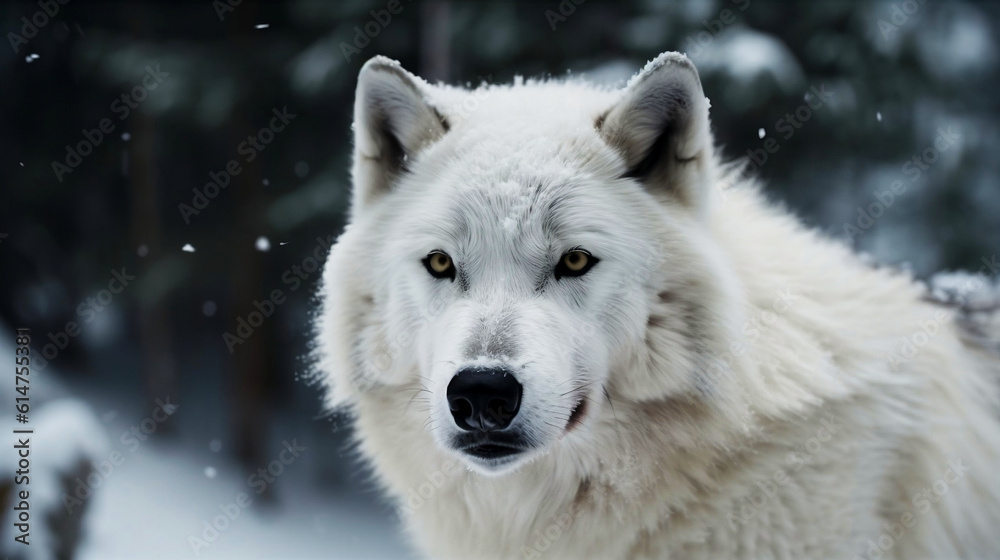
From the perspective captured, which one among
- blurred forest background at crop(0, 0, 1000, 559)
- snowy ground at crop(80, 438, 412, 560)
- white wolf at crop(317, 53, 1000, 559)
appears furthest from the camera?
snowy ground at crop(80, 438, 412, 560)

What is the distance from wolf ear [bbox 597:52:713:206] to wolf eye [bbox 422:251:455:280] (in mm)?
754

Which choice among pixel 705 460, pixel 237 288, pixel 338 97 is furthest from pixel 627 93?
pixel 237 288

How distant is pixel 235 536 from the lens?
11070mm

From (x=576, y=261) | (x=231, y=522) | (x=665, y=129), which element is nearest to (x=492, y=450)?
(x=576, y=261)

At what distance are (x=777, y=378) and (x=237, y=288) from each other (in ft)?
36.9

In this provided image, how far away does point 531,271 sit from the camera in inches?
103

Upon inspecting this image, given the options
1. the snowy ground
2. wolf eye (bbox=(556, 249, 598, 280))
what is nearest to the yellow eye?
wolf eye (bbox=(556, 249, 598, 280))

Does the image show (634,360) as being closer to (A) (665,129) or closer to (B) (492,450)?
(B) (492,450)

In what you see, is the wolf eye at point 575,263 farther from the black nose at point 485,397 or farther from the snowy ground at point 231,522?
the snowy ground at point 231,522

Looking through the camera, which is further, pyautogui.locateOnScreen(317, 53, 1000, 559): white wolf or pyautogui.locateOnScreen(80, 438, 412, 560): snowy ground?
pyautogui.locateOnScreen(80, 438, 412, 560): snowy ground

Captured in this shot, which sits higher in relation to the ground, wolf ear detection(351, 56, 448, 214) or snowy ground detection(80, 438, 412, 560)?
wolf ear detection(351, 56, 448, 214)

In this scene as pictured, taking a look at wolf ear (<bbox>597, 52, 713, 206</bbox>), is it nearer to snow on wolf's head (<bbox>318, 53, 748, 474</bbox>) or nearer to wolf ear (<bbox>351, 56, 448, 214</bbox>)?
snow on wolf's head (<bbox>318, 53, 748, 474</bbox>)

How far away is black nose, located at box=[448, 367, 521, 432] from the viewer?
2.28 metres

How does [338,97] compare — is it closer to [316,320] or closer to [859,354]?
[316,320]
